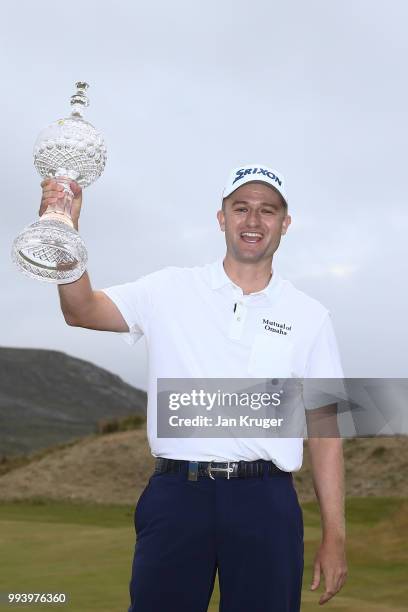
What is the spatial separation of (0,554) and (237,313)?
5.73 meters

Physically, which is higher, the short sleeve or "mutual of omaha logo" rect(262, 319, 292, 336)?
the short sleeve

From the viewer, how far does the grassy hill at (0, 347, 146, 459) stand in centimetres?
3800

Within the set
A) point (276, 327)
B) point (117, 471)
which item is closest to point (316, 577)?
point (276, 327)

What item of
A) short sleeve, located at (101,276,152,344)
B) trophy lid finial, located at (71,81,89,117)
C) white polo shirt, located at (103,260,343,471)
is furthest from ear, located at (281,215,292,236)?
trophy lid finial, located at (71,81,89,117)

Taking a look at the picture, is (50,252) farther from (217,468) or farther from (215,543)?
(215,543)

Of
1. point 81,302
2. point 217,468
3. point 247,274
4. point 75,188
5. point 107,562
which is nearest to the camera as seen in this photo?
point 217,468

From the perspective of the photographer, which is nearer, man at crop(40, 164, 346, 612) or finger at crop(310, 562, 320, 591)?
man at crop(40, 164, 346, 612)

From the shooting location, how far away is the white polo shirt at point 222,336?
3.67m

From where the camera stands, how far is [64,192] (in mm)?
3725

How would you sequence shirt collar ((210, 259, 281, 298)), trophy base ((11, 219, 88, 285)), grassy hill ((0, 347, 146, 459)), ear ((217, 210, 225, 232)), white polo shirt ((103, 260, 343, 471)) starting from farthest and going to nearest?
grassy hill ((0, 347, 146, 459)) → ear ((217, 210, 225, 232)) → shirt collar ((210, 259, 281, 298)) → white polo shirt ((103, 260, 343, 471)) → trophy base ((11, 219, 88, 285))

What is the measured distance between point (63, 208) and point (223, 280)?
781 millimetres

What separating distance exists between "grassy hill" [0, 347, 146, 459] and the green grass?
2482 centimetres

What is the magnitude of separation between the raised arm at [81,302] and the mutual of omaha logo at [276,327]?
618 mm

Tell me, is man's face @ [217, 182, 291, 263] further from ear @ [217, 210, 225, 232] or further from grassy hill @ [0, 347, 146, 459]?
grassy hill @ [0, 347, 146, 459]
